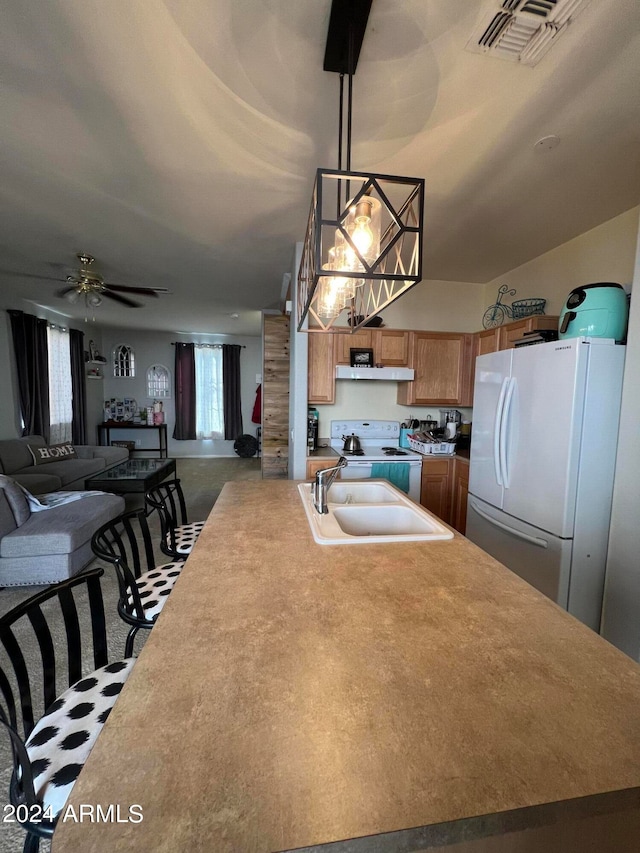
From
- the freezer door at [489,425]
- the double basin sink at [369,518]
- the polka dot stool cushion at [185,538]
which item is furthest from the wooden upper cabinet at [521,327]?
the polka dot stool cushion at [185,538]

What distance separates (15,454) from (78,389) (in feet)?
7.28

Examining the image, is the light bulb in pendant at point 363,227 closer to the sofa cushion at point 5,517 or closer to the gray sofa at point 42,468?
the sofa cushion at point 5,517

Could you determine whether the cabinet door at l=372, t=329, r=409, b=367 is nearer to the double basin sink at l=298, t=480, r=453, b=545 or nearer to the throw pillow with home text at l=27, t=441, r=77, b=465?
the double basin sink at l=298, t=480, r=453, b=545

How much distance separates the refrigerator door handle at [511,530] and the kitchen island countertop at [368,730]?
47.1 inches

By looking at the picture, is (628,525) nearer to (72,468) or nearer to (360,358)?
Answer: (360,358)

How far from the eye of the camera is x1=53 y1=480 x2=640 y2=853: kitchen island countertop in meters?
0.47

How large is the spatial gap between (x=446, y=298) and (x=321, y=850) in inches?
158

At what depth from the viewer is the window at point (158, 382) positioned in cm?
727

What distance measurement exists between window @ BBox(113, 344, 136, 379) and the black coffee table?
3.31 m

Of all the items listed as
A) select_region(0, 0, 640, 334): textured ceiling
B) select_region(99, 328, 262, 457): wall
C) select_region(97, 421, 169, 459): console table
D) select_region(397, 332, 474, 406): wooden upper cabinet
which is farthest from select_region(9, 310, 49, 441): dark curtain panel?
select_region(397, 332, 474, 406): wooden upper cabinet

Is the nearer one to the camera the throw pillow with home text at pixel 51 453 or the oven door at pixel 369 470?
the oven door at pixel 369 470

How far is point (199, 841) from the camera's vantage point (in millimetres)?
439

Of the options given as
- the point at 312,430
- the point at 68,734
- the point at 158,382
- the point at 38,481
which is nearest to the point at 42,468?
the point at 38,481

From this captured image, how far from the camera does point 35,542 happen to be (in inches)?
95.0
